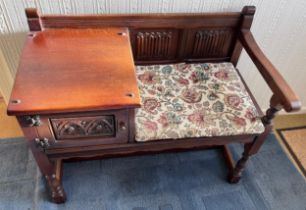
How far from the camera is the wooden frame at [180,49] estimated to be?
3.35 feet

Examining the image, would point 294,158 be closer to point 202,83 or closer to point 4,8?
point 202,83

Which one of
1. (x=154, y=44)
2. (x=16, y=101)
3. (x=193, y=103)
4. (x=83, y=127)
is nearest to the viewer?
(x=16, y=101)

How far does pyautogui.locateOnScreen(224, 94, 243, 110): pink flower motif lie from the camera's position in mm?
1150

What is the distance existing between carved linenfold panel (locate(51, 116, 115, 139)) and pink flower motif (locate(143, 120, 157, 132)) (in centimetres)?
14

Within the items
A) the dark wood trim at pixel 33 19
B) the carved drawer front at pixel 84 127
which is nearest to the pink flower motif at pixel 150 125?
the carved drawer front at pixel 84 127

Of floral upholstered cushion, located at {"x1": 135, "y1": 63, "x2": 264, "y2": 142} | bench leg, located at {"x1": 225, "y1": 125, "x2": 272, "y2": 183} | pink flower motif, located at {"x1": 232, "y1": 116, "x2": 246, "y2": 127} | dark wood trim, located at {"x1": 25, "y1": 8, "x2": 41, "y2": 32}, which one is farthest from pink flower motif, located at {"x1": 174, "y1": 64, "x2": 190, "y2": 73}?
dark wood trim, located at {"x1": 25, "y1": 8, "x2": 41, "y2": 32}

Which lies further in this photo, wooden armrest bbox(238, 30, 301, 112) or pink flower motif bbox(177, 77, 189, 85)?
pink flower motif bbox(177, 77, 189, 85)

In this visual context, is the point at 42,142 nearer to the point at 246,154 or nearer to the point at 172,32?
the point at 172,32

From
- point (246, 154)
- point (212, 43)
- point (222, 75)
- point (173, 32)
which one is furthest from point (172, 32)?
point (246, 154)

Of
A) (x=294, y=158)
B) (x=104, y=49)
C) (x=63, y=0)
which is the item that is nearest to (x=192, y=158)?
(x=294, y=158)

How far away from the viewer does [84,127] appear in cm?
93

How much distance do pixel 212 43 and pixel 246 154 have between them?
565 mm

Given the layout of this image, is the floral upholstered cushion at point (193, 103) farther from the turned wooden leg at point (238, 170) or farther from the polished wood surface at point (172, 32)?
the turned wooden leg at point (238, 170)

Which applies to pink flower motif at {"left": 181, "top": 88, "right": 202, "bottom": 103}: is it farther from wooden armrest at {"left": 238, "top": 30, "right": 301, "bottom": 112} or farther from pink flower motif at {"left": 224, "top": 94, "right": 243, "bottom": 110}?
wooden armrest at {"left": 238, "top": 30, "right": 301, "bottom": 112}
